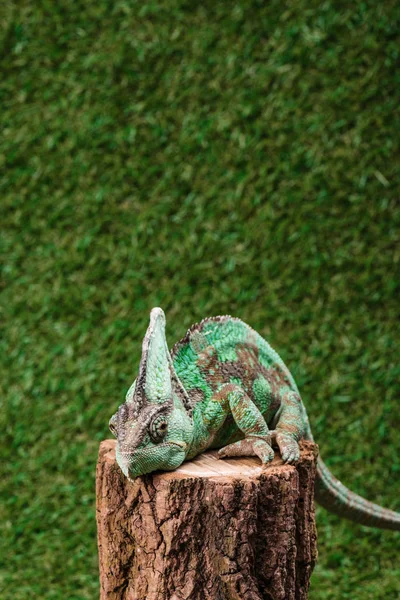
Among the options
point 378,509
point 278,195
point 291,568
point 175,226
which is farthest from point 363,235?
point 291,568

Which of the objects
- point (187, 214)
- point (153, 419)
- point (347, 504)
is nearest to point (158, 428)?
point (153, 419)

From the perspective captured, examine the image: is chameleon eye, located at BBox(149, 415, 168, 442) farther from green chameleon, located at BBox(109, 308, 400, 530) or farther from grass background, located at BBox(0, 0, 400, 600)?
grass background, located at BBox(0, 0, 400, 600)

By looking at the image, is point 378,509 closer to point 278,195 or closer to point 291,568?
point 291,568

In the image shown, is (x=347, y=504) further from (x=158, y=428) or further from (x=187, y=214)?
(x=187, y=214)

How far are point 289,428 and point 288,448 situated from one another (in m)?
0.13

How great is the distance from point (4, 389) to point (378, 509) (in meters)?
2.11

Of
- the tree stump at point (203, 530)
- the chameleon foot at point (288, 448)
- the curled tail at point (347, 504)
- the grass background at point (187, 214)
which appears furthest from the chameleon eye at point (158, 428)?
the grass background at point (187, 214)

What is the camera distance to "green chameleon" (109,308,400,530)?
2105 mm

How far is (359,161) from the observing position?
4.20 meters

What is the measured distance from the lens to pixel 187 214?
4281 millimetres

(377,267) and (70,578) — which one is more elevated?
(377,267)

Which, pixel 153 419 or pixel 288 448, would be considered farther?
pixel 288 448

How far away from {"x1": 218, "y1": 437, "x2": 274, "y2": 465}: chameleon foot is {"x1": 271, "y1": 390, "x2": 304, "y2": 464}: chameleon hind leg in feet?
0.17

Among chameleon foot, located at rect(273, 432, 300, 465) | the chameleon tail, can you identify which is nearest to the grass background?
the chameleon tail
